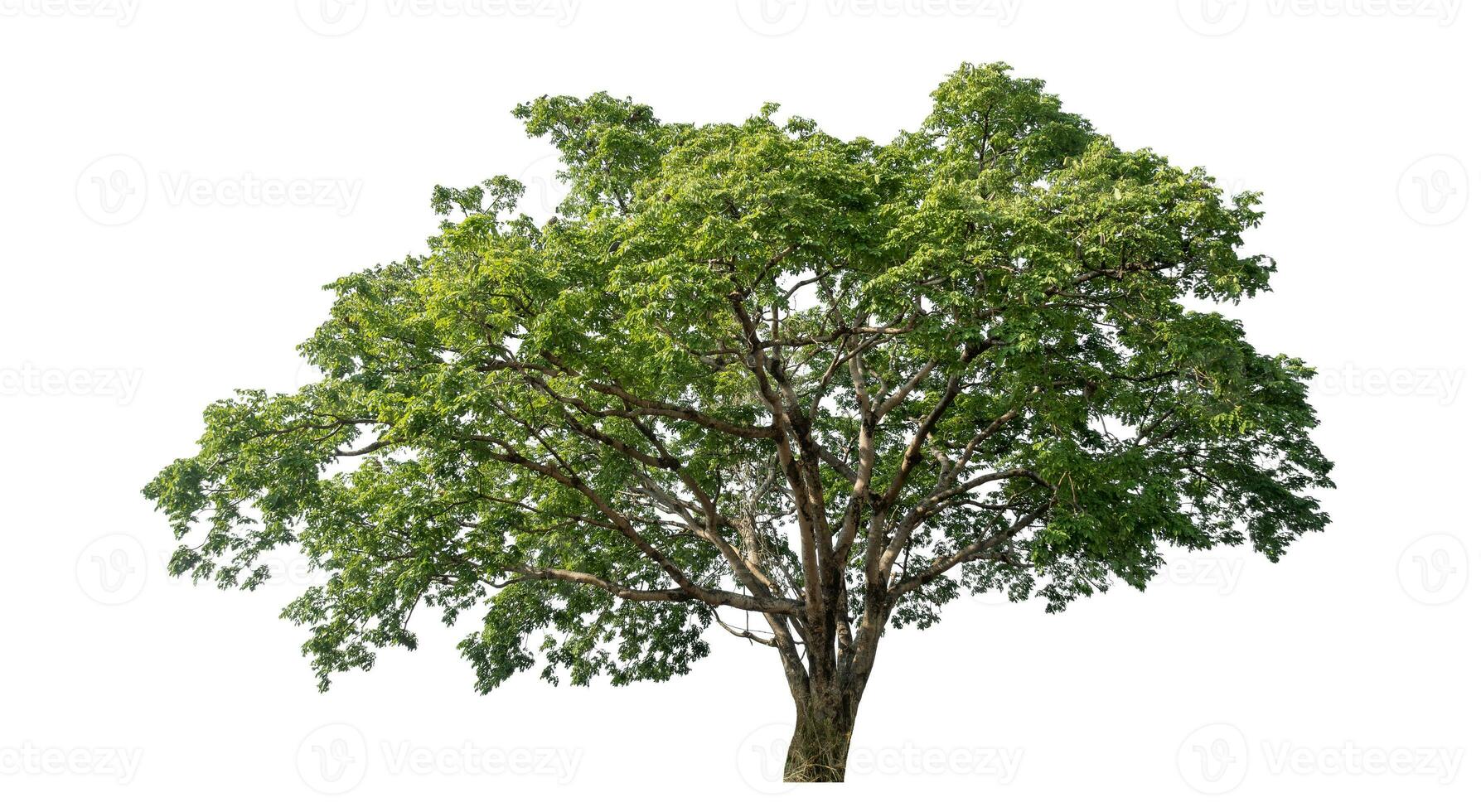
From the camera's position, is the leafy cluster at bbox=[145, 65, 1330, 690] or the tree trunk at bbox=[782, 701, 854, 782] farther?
the tree trunk at bbox=[782, 701, 854, 782]

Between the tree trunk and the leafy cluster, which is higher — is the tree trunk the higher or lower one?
the lower one

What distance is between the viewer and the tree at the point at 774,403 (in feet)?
30.0

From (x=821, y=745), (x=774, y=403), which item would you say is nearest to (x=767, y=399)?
(x=774, y=403)

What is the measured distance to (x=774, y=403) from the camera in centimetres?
1085

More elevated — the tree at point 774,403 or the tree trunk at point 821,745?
the tree at point 774,403

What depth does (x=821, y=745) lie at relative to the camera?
38.9 feet

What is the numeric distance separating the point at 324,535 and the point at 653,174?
5812 mm

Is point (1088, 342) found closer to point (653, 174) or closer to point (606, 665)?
point (653, 174)

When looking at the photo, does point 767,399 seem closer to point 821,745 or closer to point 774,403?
point 774,403

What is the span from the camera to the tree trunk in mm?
11742

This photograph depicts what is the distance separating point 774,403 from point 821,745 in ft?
14.2

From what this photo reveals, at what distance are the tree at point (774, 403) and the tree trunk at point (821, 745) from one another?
0.13ft

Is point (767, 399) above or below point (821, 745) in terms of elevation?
above

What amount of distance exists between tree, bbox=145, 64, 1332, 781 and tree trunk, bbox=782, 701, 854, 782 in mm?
40
